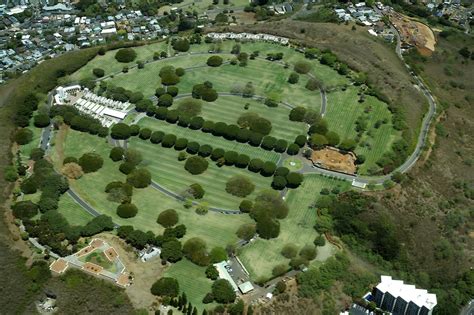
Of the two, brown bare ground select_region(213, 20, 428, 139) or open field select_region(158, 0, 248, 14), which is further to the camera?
open field select_region(158, 0, 248, 14)

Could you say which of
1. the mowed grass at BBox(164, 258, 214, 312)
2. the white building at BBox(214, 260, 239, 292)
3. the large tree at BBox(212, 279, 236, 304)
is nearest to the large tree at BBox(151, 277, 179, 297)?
the mowed grass at BBox(164, 258, 214, 312)

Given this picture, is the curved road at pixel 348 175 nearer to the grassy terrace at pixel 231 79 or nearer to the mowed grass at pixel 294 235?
the mowed grass at pixel 294 235

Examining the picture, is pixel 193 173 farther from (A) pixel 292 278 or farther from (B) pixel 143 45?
(B) pixel 143 45

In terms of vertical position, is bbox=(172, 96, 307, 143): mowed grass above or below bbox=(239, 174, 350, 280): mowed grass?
above

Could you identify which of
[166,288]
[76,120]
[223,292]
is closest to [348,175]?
[223,292]

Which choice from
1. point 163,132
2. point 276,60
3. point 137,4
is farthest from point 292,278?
point 137,4

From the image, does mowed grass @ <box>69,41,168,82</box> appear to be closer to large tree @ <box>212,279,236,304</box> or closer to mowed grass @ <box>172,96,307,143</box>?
mowed grass @ <box>172,96,307,143</box>

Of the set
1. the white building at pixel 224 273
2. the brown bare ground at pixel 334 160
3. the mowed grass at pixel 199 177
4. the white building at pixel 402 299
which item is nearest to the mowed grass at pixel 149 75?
the mowed grass at pixel 199 177
